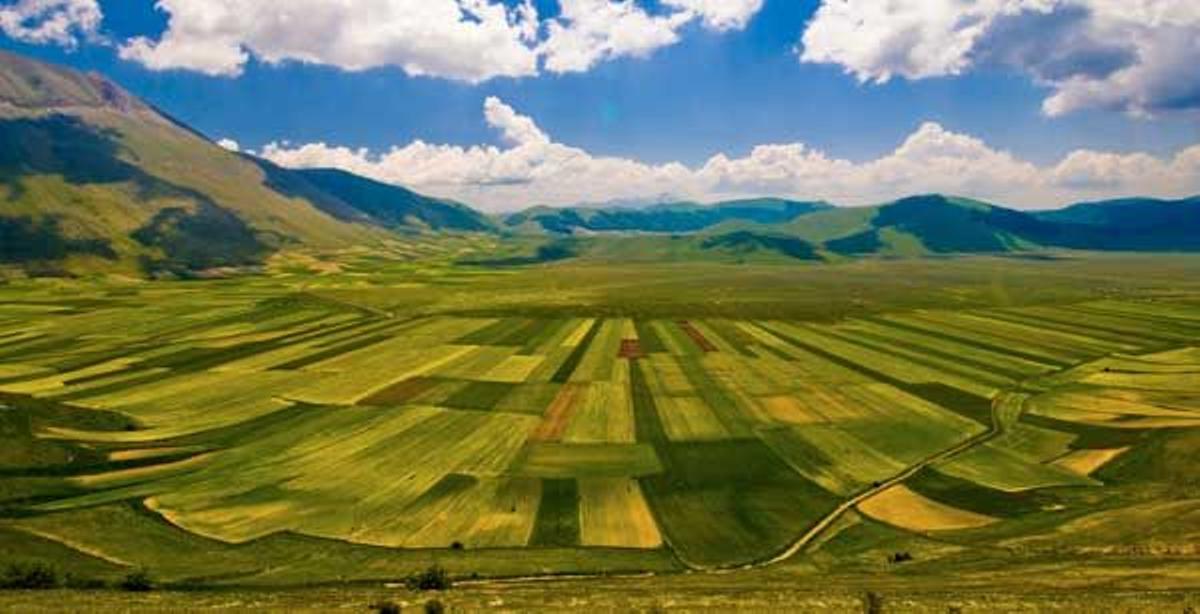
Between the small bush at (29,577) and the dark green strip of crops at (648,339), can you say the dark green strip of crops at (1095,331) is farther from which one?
the small bush at (29,577)

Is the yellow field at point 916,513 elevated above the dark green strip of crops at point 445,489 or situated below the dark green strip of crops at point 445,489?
below

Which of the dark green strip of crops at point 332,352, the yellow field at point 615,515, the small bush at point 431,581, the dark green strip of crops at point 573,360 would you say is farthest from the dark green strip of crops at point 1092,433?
the dark green strip of crops at point 332,352

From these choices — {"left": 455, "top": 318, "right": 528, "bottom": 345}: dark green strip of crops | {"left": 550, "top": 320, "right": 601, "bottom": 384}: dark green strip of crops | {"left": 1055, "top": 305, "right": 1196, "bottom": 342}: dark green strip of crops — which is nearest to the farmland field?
{"left": 550, "top": 320, "right": 601, "bottom": 384}: dark green strip of crops

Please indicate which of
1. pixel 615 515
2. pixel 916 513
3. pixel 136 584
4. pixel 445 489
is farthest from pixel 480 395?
pixel 916 513

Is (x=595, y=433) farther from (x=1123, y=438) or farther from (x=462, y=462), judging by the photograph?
(x=1123, y=438)

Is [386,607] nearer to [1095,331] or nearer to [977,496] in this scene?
[977,496]

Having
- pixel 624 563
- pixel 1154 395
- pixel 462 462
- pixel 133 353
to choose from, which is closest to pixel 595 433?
pixel 462 462
